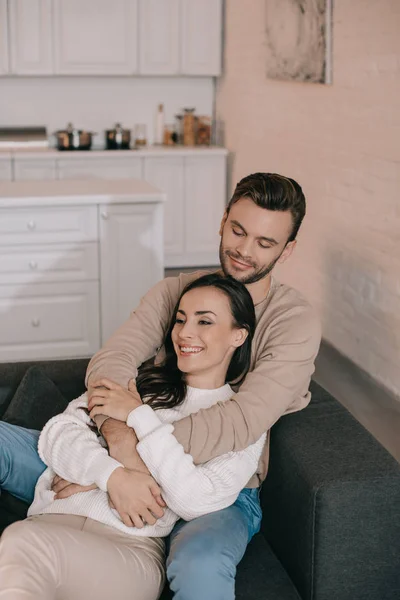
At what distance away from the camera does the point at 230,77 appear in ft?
20.2

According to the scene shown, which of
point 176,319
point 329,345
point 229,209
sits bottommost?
point 329,345

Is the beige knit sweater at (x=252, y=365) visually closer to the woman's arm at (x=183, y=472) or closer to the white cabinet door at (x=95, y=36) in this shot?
the woman's arm at (x=183, y=472)

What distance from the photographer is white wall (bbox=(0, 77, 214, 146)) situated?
20.8 ft

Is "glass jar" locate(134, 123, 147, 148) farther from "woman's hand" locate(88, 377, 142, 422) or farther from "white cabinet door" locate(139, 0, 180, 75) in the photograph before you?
"woman's hand" locate(88, 377, 142, 422)

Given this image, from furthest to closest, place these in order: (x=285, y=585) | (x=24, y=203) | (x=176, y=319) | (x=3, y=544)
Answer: (x=24, y=203) < (x=176, y=319) < (x=285, y=585) < (x=3, y=544)

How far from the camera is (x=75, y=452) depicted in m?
1.93

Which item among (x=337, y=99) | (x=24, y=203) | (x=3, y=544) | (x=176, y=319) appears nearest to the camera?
(x=3, y=544)

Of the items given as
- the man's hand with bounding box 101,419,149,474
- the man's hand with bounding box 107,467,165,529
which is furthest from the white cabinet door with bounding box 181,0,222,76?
the man's hand with bounding box 107,467,165,529

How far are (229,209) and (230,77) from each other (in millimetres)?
4080

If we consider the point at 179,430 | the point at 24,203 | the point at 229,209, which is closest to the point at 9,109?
the point at 24,203

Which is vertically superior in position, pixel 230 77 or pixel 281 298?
pixel 230 77

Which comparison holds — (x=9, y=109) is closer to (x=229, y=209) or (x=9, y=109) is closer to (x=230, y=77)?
(x=230, y=77)

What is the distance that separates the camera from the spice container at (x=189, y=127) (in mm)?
6340

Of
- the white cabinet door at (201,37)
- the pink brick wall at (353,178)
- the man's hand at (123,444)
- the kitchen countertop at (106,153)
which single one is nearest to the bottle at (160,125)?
the kitchen countertop at (106,153)
